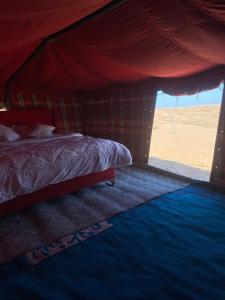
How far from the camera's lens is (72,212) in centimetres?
272

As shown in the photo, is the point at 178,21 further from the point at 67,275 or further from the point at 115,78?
the point at 115,78

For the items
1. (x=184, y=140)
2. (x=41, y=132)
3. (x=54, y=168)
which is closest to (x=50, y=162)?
(x=54, y=168)

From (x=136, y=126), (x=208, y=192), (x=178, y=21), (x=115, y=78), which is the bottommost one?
(x=208, y=192)

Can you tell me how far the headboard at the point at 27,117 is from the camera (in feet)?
14.8

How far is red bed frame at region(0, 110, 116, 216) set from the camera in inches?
101

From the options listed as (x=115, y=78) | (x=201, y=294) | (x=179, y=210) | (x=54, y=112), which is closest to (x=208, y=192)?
(x=179, y=210)

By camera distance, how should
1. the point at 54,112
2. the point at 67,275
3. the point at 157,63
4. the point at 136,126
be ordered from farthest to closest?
the point at 54,112, the point at 136,126, the point at 157,63, the point at 67,275

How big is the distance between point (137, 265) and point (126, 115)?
11.6 ft

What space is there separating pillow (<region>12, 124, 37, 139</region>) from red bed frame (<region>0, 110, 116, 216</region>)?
0.68 feet

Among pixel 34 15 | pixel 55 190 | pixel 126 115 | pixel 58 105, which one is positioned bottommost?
pixel 55 190

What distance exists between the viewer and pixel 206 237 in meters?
2.19

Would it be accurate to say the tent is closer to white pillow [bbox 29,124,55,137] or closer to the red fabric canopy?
the red fabric canopy

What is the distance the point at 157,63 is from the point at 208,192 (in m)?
2.00

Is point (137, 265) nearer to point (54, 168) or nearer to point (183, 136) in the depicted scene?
point (54, 168)
